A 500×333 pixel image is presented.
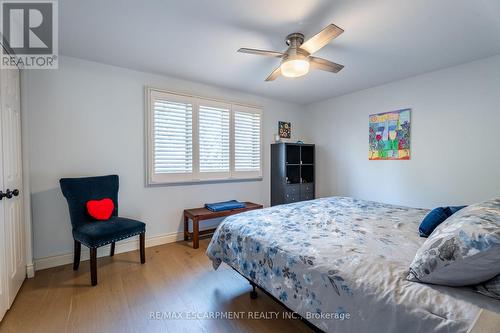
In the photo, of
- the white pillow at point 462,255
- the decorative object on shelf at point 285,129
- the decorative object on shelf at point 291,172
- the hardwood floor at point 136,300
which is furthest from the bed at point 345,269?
the decorative object on shelf at point 285,129

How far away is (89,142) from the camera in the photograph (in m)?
2.67

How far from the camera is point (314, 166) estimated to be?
4.53 meters

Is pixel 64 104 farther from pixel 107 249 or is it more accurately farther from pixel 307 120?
pixel 307 120

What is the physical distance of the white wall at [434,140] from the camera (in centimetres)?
258

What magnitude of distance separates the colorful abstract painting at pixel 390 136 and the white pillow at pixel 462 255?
2.46 metres

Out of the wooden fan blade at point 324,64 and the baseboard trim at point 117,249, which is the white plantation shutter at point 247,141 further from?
the wooden fan blade at point 324,64

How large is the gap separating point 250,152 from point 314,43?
2.30 meters

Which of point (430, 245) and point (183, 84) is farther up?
point (183, 84)

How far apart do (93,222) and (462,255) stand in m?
2.94

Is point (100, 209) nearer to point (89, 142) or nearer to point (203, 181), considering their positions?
point (89, 142)

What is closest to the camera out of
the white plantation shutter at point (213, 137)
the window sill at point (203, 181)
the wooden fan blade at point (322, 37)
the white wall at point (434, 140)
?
the wooden fan blade at point (322, 37)

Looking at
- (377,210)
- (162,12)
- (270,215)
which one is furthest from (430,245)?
(162,12)

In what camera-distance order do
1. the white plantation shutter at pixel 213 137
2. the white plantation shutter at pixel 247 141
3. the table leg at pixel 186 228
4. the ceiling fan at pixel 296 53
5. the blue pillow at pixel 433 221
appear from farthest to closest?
1. the white plantation shutter at pixel 247 141
2. the white plantation shutter at pixel 213 137
3. the table leg at pixel 186 228
4. the ceiling fan at pixel 296 53
5. the blue pillow at pixel 433 221

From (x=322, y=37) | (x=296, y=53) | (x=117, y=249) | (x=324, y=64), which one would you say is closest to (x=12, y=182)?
(x=117, y=249)
